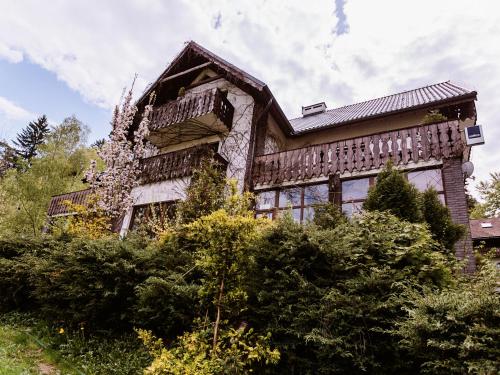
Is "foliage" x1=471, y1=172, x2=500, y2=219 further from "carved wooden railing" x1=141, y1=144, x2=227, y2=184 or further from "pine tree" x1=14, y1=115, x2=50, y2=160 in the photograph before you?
"pine tree" x1=14, y1=115, x2=50, y2=160

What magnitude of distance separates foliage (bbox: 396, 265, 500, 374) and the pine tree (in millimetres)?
52913

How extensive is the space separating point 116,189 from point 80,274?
19.8ft

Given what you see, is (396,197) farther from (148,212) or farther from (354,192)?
(148,212)

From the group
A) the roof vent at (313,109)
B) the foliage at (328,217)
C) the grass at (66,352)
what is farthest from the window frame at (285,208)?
the roof vent at (313,109)

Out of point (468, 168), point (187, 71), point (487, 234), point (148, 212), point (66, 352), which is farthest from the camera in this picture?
point (487, 234)

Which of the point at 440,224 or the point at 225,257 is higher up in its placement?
the point at 440,224

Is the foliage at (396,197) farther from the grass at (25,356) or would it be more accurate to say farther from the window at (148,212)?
the window at (148,212)


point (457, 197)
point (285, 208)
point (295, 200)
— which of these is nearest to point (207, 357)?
point (285, 208)

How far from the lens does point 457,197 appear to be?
8.00 meters

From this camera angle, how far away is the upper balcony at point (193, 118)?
12320 millimetres

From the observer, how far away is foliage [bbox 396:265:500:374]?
269cm

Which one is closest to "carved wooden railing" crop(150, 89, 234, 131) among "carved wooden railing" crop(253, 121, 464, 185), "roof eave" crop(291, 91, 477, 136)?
"carved wooden railing" crop(253, 121, 464, 185)

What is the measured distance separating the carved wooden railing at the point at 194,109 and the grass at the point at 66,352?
8.55 meters

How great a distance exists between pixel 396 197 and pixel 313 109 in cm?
1442
